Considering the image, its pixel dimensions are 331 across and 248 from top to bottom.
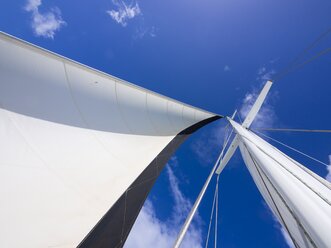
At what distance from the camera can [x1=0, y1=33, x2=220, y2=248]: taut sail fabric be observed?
194 centimetres

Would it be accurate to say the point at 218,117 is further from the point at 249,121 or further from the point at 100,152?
the point at 100,152

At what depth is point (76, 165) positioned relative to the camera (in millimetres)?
2543

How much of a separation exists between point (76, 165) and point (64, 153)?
238mm

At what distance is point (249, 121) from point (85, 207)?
248 inches

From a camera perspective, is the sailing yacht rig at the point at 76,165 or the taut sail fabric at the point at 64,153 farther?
the taut sail fabric at the point at 64,153

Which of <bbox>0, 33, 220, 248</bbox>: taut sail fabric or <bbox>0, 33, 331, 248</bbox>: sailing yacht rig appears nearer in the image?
<bbox>0, 33, 331, 248</bbox>: sailing yacht rig

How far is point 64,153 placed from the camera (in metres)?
2.46

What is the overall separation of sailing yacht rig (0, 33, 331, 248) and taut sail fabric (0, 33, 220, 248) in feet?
0.03

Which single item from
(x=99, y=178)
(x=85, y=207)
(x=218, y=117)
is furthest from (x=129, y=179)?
(x=218, y=117)

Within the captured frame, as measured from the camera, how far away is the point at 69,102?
2713 millimetres

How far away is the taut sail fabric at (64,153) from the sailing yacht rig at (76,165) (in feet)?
0.03

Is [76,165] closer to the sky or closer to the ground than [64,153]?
closer to the ground

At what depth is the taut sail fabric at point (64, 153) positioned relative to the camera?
76.4 inches

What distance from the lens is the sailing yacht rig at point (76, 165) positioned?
178cm
